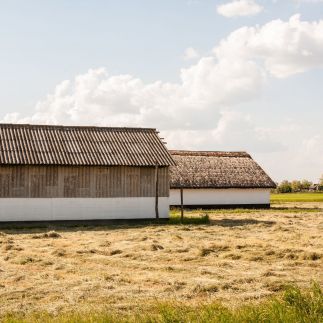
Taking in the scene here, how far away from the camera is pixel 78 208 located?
2752cm

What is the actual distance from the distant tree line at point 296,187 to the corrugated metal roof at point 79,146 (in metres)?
78.5

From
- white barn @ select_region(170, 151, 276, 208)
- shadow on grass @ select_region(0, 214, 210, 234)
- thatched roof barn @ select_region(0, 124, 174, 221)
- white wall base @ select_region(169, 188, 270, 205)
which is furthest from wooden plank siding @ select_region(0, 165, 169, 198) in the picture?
white wall base @ select_region(169, 188, 270, 205)

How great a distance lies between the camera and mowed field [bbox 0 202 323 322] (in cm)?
1016

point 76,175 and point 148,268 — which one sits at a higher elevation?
point 76,175

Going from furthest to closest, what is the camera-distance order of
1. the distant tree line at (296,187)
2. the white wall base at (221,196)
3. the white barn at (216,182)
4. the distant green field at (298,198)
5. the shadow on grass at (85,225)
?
the distant tree line at (296,187) → the distant green field at (298,198) → the white barn at (216,182) → the white wall base at (221,196) → the shadow on grass at (85,225)

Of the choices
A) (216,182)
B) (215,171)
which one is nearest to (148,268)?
(216,182)

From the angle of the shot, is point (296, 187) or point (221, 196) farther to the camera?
point (296, 187)

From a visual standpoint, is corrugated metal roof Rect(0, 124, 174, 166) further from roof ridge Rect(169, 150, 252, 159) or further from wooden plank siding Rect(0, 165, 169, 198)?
roof ridge Rect(169, 150, 252, 159)

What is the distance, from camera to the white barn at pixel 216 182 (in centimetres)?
4356

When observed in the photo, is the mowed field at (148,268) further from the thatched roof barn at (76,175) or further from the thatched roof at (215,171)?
the thatched roof at (215,171)

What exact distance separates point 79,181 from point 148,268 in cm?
1484

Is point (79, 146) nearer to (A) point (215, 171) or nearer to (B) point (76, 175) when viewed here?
(B) point (76, 175)

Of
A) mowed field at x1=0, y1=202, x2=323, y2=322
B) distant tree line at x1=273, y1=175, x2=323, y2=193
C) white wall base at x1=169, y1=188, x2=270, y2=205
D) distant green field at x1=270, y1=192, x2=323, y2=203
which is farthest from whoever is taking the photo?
distant tree line at x1=273, y1=175, x2=323, y2=193

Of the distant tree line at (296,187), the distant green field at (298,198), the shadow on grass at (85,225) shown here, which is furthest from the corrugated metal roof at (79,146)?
the distant tree line at (296,187)
